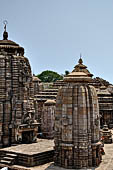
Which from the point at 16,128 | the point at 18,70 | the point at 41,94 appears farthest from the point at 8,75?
the point at 41,94

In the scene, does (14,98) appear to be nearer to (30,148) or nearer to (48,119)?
(30,148)

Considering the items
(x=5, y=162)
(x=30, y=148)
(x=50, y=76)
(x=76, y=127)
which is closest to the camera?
(x=76, y=127)

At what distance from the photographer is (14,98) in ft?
71.9

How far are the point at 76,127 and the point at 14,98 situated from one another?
702 cm

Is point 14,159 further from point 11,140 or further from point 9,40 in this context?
point 9,40

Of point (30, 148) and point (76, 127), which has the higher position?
point (76, 127)

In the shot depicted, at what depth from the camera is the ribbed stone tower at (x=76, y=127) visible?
16.9 meters

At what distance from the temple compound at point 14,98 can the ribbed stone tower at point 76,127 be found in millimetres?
5254

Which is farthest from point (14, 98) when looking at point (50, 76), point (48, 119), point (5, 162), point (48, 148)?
point (50, 76)

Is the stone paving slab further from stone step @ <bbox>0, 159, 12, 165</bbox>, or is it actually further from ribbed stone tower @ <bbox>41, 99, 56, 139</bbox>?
ribbed stone tower @ <bbox>41, 99, 56, 139</bbox>

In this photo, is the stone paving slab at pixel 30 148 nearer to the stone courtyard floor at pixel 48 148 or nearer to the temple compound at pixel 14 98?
the stone courtyard floor at pixel 48 148

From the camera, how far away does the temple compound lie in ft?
70.7

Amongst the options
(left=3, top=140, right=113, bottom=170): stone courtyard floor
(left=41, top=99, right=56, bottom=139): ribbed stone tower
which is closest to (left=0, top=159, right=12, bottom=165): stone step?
(left=3, top=140, right=113, bottom=170): stone courtyard floor

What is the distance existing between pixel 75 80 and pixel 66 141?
3.96 m
